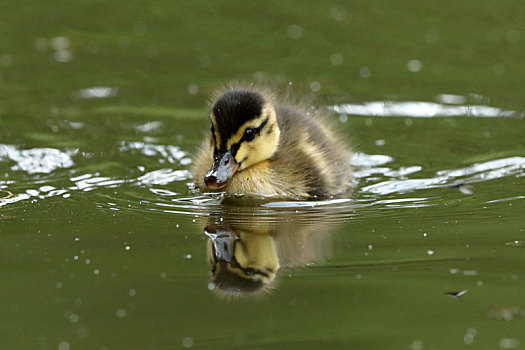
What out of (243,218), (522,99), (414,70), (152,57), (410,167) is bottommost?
(243,218)

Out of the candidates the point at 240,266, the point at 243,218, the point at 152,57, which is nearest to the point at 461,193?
the point at 243,218

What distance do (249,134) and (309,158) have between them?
59cm

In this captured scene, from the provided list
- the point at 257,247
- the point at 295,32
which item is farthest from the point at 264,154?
the point at 295,32

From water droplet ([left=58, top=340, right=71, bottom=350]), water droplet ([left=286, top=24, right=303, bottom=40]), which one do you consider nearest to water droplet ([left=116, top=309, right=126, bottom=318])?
water droplet ([left=58, top=340, right=71, bottom=350])

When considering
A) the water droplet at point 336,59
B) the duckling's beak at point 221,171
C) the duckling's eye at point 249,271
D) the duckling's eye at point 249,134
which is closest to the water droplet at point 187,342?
the duckling's eye at point 249,271

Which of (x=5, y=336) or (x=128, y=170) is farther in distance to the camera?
(x=128, y=170)

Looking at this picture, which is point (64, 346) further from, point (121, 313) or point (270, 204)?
point (270, 204)

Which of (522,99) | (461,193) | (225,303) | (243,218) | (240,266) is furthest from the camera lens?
(522,99)

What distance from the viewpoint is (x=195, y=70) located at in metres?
8.94

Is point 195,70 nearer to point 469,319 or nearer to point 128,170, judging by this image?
point 128,170

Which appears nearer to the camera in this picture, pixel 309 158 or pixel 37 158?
pixel 309 158

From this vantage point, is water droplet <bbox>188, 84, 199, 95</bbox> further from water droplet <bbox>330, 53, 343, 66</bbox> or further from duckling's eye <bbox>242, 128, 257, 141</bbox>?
duckling's eye <bbox>242, 128, 257, 141</bbox>

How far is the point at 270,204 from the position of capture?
5723 millimetres

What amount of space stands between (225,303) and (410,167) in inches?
119
